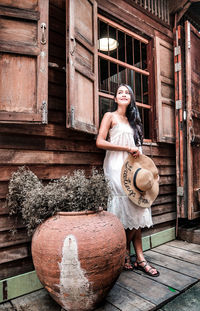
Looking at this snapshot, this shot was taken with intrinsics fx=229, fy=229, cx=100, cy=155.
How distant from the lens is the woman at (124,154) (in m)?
2.21

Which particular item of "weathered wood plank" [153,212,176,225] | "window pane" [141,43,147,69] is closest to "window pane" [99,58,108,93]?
"window pane" [141,43,147,69]

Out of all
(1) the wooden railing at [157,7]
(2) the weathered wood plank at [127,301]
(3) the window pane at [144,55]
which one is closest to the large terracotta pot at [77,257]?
(2) the weathered wood plank at [127,301]

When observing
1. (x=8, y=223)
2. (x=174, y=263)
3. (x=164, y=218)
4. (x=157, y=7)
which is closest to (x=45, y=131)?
(x=8, y=223)

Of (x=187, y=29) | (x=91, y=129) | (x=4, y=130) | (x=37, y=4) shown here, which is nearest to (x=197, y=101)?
(x=187, y=29)

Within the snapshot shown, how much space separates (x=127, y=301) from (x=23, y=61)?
202 centimetres

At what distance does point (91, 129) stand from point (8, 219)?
43.0 inches

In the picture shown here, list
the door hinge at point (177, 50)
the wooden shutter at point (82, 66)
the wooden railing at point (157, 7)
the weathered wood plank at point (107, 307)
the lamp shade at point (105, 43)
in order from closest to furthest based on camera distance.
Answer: the weathered wood plank at point (107, 307), the wooden shutter at point (82, 66), the wooden railing at point (157, 7), the door hinge at point (177, 50), the lamp shade at point (105, 43)

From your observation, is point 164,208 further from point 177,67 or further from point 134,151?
Answer: point 177,67

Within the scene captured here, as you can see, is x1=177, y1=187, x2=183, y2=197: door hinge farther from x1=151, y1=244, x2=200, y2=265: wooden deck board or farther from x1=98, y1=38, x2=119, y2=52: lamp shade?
x1=98, y1=38, x2=119, y2=52: lamp shade

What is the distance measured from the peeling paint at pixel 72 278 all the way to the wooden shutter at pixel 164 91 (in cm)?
212

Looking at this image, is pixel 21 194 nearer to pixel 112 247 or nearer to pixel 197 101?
pixel 112 247

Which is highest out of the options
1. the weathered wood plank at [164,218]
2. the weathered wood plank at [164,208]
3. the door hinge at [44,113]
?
the door hinge at [44,113]

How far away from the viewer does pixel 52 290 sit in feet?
4.98

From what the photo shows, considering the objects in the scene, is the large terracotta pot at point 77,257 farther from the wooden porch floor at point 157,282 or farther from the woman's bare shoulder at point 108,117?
the woman's bare shoulder at point 108,117
